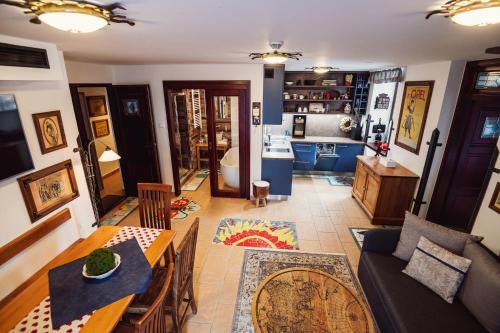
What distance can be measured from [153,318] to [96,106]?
4826mm

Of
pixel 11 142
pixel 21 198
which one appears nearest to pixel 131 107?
pixel 11 142

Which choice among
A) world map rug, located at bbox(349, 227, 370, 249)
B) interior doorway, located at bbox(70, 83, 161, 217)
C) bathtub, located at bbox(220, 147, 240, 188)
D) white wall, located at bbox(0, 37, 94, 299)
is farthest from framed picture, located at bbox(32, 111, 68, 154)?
world map rug, located at bbox(349, 227, 370, 249)

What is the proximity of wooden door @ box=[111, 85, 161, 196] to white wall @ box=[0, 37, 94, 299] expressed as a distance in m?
1.57

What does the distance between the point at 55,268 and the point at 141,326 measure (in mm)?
1175

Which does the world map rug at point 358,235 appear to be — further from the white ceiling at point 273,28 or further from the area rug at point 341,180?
the white ceiling at point 273,28

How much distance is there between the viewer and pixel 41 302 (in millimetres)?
1579

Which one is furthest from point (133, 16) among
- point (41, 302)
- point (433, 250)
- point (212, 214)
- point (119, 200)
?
point (119, 200)

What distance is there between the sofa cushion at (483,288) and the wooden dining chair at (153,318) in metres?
2.28

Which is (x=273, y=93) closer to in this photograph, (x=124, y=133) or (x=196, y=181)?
(x=196, y=181)

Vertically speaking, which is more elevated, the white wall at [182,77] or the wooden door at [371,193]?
the white wall at [182,77]

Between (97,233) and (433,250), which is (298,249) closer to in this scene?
(433,250)

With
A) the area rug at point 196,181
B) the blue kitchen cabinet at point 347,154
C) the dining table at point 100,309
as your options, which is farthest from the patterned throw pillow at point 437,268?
the area rug at point 196,181

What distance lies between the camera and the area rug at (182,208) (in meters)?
4.08

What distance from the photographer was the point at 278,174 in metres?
4.48
